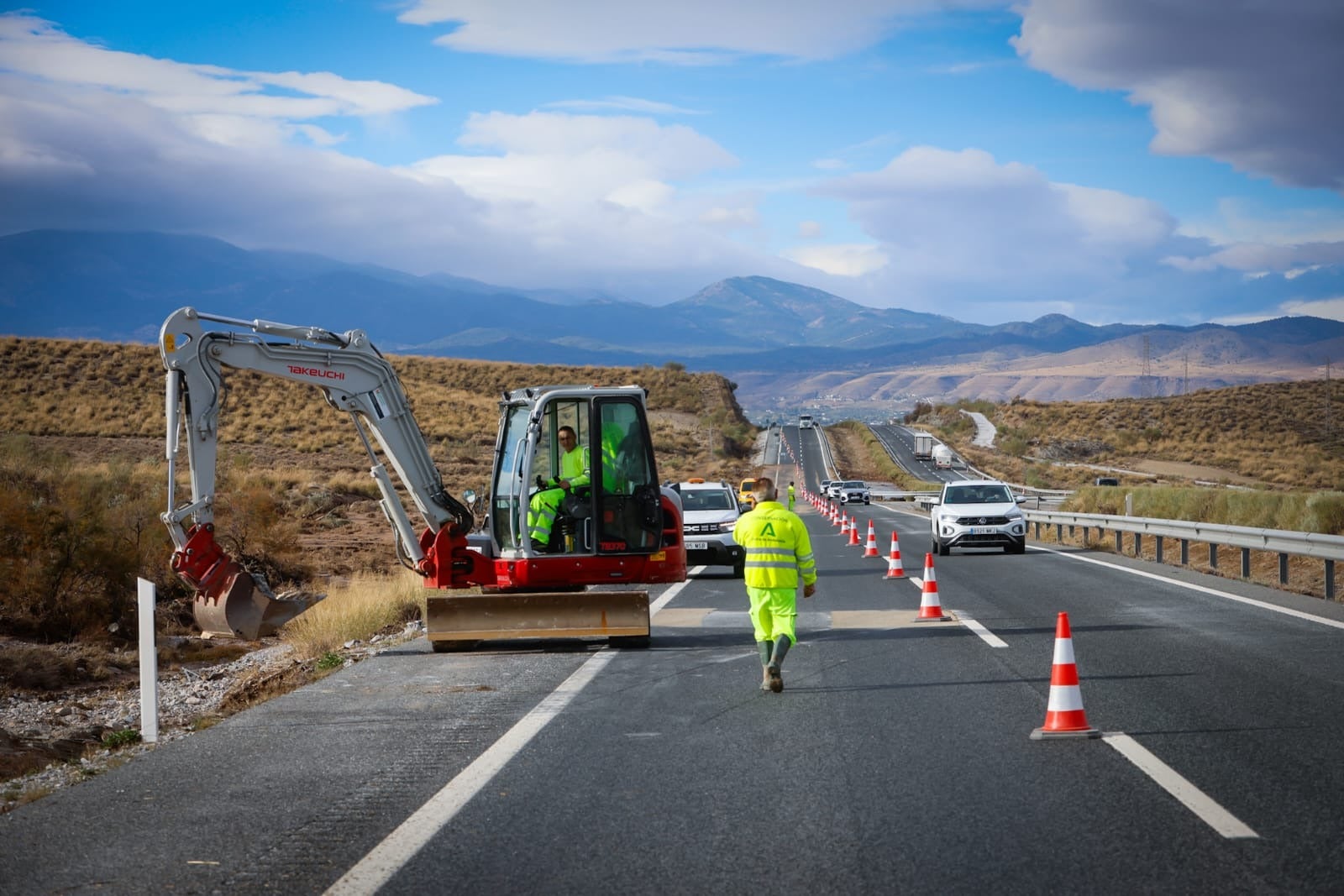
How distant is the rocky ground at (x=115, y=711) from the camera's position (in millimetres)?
8820

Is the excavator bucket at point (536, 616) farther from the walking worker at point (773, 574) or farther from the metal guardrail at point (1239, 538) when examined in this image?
the metal guardrail at point (1239, 538)

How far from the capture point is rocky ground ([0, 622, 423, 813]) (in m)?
8.82

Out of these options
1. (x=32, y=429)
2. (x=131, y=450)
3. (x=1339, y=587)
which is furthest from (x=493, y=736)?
(x=32, y=429)

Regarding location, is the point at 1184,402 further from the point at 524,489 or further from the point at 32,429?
the point at 524,489

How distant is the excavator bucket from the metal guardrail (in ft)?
30.2

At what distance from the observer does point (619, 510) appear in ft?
46.1

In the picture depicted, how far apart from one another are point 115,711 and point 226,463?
26.3m

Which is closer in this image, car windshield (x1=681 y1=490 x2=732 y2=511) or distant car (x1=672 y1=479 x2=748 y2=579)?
distant car (x1=672 y1=479 x2=748 y2=579)

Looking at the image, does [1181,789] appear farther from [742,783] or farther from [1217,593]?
[1217,593]

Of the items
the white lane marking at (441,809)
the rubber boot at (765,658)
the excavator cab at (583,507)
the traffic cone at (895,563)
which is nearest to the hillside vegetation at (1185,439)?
the traffic cone at (895,563)

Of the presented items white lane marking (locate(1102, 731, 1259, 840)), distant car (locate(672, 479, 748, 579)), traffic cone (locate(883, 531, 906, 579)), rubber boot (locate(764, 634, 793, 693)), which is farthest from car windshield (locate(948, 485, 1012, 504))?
white lane marking (locate(1102, 731, 1259, 840))

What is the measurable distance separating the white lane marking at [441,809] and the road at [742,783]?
23 millimetres

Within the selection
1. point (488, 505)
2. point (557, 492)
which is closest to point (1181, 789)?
point (557, 492)

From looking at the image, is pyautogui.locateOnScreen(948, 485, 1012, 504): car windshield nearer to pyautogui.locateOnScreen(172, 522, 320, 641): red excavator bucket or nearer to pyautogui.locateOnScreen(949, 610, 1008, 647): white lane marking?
pyautogui.locateOnScreen(949, 610, 1008, 647): white lane marking
